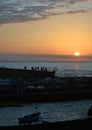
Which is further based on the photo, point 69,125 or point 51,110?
point 51,110

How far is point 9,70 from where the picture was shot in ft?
231

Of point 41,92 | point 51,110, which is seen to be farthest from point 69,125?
point 41,92

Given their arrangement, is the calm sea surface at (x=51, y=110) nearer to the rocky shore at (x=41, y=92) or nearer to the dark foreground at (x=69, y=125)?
the rocky shore at (x=41, y=92)

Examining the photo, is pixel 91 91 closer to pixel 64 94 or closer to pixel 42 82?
pixel 64 94

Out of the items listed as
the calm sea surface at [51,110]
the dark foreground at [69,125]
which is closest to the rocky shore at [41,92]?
the calm sea surface at [51,110]

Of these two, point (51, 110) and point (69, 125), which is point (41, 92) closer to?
point (51, 110)

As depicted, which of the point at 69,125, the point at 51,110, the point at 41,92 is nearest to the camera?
the point at 69,125

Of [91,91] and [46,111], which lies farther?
[91,91]

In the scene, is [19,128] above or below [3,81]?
above

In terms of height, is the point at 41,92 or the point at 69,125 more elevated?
the point at 69,125

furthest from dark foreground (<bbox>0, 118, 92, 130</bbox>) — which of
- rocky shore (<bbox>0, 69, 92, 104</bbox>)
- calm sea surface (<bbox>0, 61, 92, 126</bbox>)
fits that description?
rocky shore (<bbox>0, 69, 92, 104</bbox>)

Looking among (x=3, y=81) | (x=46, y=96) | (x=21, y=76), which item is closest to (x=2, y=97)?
(x=46, y=96)

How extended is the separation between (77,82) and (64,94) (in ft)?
47.9

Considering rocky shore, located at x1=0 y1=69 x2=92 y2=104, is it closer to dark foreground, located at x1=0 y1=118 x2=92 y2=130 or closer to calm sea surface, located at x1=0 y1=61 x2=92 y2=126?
calm sea surface, located at x1=0 y1=61 x2=92 y2=126
